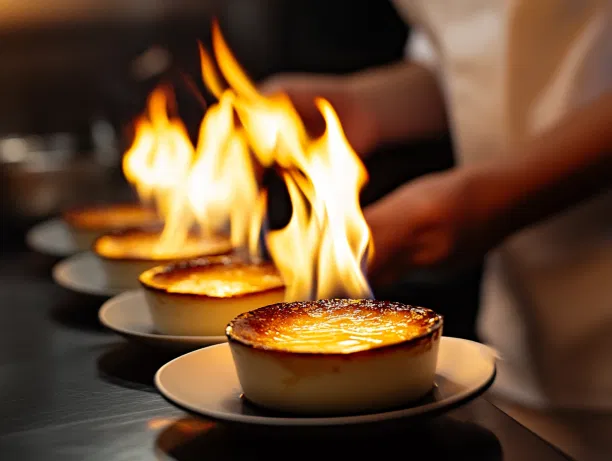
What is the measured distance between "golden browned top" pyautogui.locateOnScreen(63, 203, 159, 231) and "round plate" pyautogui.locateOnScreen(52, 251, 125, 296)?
0.17 m

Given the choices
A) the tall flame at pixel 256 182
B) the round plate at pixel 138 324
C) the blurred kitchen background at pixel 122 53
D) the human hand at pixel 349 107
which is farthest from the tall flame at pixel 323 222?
the blurred kitchen background at pixel 122 53

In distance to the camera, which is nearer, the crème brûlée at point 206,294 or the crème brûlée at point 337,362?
the crème brûlée at point 337,362

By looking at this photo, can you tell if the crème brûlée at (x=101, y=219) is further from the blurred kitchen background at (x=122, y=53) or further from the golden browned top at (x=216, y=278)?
the blurred kitchen background at (x=122, y=53)

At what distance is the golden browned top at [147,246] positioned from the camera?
3.99 ft

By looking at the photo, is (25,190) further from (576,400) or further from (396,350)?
(396,350)

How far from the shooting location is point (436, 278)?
2406mm

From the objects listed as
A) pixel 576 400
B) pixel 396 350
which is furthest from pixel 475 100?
pixel 396 350

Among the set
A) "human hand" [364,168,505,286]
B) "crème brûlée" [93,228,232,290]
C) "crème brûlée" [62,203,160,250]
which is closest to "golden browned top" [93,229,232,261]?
"crème brûlée" [93,228,232,290]

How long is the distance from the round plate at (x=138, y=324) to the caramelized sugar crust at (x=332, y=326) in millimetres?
109

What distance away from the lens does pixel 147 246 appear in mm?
1339

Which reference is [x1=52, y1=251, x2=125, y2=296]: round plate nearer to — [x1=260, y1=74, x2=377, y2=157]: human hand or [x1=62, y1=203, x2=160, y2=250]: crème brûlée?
[x1=62, y1=203, x2=160, y2=250]: crème brûlée

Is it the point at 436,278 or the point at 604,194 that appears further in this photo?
the point at 436,278

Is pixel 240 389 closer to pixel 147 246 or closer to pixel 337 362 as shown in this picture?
pixel 337 362

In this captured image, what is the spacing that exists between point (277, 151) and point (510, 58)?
863 mm
